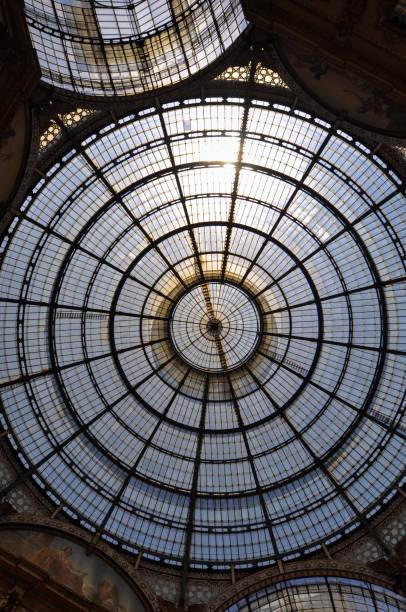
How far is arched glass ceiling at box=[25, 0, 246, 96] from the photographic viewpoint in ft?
56.9

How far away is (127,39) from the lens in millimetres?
18172

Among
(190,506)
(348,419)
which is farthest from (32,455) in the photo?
(348,419)

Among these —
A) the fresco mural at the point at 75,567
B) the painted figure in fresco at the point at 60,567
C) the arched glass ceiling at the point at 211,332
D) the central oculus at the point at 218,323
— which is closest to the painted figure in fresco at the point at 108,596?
the fresco mural at the point at 75,567

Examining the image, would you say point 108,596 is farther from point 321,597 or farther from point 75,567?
point 321,597

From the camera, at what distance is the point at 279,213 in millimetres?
23562

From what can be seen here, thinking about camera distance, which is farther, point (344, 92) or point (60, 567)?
point (60, 567)

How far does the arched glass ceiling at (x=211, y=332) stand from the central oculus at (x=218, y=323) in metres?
0.10

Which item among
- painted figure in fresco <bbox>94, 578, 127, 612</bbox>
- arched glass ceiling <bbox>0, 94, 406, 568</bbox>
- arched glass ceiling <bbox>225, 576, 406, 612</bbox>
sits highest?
arched glass ceiling <bbox>0, 94, 406, 568</bbox>

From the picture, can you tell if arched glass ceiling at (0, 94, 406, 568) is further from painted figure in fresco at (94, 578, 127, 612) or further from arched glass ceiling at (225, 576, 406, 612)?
painted figure in fresco at (94, 578, 127, 612)

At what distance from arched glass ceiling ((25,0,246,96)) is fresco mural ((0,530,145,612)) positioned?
58.5 ft

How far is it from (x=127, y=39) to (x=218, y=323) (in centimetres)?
1339

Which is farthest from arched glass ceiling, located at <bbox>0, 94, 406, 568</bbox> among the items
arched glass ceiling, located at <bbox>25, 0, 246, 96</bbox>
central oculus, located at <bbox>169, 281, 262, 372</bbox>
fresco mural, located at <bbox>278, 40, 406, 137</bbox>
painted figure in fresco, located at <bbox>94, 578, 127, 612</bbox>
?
fresco mural, located at <bbox>278, 40, 406, 137</bbox>

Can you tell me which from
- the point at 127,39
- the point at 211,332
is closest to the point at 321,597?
the point at 211,332

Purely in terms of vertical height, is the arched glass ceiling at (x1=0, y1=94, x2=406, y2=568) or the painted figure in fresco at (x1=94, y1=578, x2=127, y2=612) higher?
the arched glass ceiling at (x1=0, y1=94, x2=406, y2=568)
